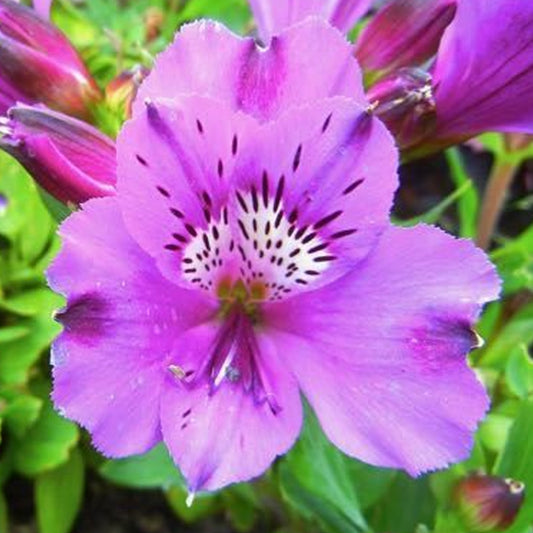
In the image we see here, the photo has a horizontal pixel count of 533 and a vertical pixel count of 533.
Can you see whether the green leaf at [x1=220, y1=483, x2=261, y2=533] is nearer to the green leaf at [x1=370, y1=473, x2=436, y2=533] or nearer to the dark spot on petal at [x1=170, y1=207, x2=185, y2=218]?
the green leaf at [x1=370, y1=473, x2=436, y2=533]

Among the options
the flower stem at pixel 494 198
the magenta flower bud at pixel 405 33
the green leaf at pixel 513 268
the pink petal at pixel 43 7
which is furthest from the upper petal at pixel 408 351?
the flower stem at pixel 494 198

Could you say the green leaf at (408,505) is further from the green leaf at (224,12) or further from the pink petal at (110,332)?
the green leaf at (224,12)

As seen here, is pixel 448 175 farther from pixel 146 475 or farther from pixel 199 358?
pixel 199 358

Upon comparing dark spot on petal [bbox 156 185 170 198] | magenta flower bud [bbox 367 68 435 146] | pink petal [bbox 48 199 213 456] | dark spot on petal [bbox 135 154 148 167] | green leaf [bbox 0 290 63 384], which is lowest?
green leaf [bbox 0 290 63 384]

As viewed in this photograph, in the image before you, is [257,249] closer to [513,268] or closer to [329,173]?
[329,173]

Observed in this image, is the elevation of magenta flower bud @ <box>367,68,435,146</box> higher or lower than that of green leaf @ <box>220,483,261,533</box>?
higher

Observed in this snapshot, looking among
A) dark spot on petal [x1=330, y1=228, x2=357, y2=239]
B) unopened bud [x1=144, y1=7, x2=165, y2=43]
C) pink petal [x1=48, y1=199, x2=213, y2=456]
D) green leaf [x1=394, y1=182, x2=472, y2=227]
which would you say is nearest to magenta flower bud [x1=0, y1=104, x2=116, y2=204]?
pink petal [x1=48, y1=199, x2=213, y2=456]
